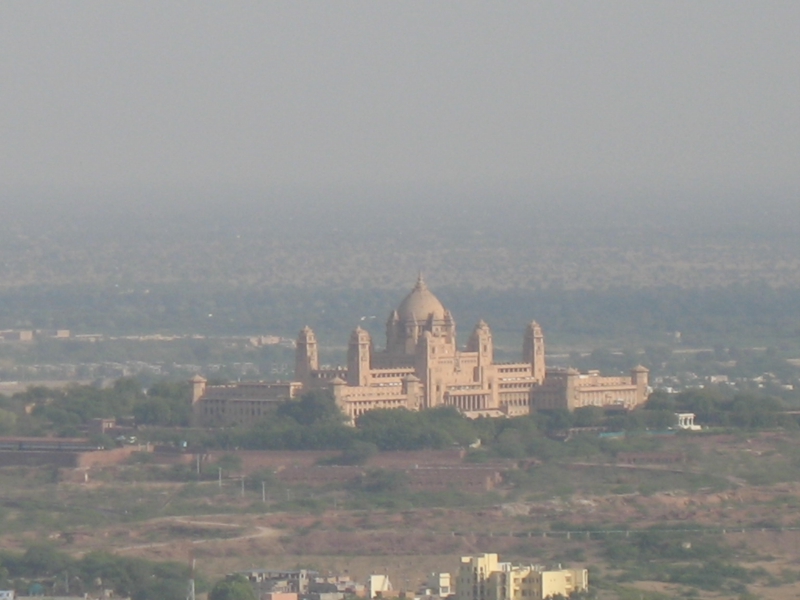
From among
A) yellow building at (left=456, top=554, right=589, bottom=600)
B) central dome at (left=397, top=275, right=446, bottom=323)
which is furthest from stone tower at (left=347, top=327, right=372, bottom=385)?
yellow building at (left=456, top=554, right=589, bottom=600)

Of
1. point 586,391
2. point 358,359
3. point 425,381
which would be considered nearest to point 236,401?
point 358,359

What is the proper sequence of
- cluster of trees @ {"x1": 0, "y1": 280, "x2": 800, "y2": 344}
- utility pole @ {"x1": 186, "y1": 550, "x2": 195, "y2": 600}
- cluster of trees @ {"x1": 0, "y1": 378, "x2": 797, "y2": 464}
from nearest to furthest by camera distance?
utility pole @ {"x1": 186, "y1": 550, "x2": 195, "y2": 600} → cluster of trees @ {"x1": 0, "y1": 378, "x2": 797, "y2": 464} → cluster of trees @ {"x1": 0, "y1": 280, "x2": 800, "y2": 344}

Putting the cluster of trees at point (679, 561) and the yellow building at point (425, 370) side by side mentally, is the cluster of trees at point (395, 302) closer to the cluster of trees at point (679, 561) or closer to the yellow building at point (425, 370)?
the yellow building at point (425, 370)

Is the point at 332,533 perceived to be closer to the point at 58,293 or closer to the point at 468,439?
the point at 468,439

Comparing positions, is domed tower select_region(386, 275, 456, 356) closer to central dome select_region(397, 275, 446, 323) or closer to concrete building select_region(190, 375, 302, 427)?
central dome select_region(397, 275, 446, 323)

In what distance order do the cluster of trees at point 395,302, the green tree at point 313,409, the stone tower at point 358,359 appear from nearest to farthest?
1. the green tree at point 313,409
2. the stone tower at point 358,359
3. the cluster of trees at point 395,302

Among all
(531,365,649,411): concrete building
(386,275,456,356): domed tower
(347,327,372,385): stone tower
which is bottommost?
(531,365,649,411): concrete building

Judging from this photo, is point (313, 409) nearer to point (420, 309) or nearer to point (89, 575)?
point (420, 309)

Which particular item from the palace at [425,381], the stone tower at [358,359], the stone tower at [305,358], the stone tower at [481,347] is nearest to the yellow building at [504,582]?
the palace at [425,381]
